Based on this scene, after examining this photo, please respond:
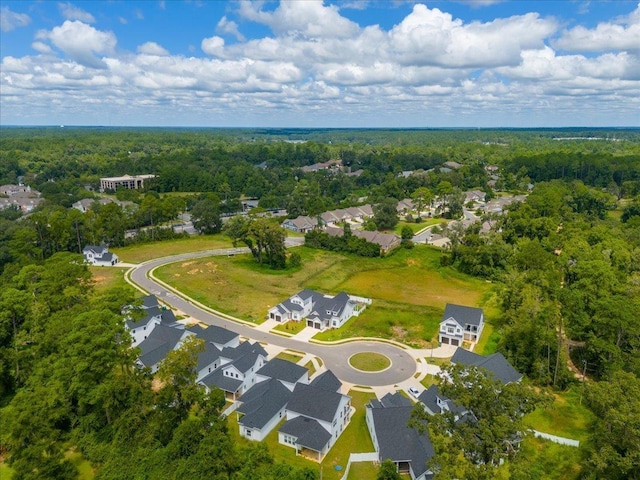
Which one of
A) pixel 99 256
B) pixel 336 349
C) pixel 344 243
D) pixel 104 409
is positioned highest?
pixel 344 243

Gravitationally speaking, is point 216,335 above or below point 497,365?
below

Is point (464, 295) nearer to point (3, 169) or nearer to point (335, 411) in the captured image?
point (335, 411)

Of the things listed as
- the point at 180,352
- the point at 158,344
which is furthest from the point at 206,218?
the point at 180,352

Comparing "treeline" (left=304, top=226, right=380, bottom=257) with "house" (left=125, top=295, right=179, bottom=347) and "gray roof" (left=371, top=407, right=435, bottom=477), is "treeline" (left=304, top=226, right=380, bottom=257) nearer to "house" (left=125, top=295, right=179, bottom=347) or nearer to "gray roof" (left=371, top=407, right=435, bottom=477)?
"house" (left=125, top=295, right=179, bottom=347)

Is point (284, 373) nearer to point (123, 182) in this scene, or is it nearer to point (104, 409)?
point (104, 409)

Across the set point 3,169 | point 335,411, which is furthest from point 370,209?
point 3,169

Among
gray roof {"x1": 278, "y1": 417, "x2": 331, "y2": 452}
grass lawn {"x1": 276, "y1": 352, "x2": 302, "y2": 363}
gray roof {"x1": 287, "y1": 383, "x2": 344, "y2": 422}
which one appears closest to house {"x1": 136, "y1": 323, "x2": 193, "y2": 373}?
grass lawn {"x1": 276, "y1": 352, "x2": 302, "y2": 363}

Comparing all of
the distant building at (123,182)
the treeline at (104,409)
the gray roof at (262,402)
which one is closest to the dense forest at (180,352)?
the treeline at (104,409)
